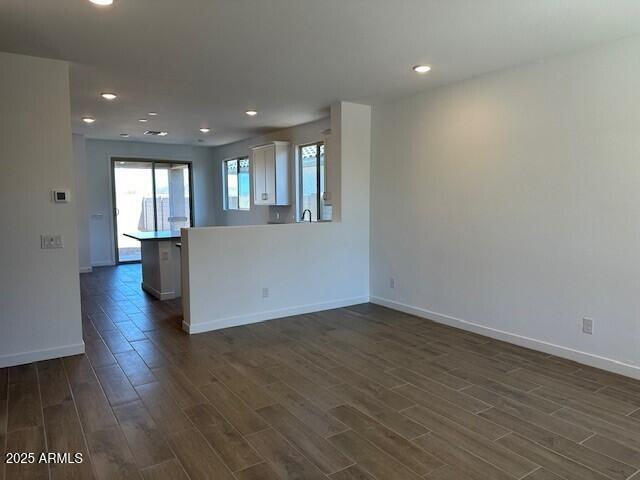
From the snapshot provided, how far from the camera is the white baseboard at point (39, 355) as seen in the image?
357 cm

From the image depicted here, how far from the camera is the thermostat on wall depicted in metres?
3.67

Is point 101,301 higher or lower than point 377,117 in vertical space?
lower

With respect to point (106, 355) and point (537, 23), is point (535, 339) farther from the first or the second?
point (106, 355)

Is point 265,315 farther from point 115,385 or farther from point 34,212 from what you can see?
point 34,212

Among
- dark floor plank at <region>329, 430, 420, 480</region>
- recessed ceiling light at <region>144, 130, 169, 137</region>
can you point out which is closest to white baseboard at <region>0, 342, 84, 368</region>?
dark floor plank at <region>329, 430, 420, 480</region>

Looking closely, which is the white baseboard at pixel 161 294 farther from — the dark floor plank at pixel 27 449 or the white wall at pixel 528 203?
the dark floor plank at pixel 27 449

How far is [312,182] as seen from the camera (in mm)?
7129

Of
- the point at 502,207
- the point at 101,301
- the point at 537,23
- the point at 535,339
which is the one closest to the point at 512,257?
the point at 502,207

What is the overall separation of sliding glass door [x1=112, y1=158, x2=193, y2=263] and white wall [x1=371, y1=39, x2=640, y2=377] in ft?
19.5

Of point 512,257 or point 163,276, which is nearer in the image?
point 512,257

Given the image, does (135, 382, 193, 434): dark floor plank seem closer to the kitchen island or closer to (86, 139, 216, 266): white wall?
the kitchen island

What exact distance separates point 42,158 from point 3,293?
1.13 metres

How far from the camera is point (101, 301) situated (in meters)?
5.86

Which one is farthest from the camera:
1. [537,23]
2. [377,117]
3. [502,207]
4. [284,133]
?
[284,133]
